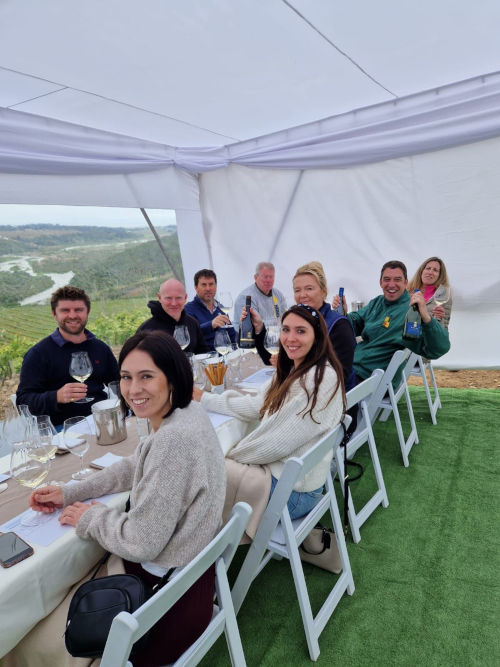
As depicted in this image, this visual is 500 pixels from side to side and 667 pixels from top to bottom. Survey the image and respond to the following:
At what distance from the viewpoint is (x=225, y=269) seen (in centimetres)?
679

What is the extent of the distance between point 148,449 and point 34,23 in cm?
245

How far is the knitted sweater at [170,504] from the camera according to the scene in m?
1.36

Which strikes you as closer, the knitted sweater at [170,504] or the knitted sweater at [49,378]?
the knitted sweater at [170,504]

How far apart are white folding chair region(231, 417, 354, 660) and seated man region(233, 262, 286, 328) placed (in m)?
3.16

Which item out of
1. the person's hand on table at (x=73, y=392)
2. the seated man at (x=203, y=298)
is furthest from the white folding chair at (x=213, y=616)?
the seated man at (x=203, y=298)

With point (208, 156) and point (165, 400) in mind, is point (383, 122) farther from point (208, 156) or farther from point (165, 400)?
point (165, 400)

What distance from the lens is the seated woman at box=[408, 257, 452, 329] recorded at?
4691mm

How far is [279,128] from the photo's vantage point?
5203mm

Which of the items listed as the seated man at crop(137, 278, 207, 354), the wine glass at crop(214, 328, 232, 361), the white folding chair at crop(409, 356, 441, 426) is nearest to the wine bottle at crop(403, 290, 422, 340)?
the white folding chair at crop(409, 356, 441, 426)

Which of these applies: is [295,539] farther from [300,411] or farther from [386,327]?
[386,327]

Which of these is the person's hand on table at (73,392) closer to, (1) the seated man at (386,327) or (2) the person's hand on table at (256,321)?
(2) the person's hand on table at (256,321)

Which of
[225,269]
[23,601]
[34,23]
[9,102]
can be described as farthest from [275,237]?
[23,601]

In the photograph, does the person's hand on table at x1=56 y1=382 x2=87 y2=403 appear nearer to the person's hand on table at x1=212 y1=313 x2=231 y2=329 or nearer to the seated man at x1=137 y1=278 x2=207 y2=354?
the seated man at x1=137 y1=278 x2=207 y2=354

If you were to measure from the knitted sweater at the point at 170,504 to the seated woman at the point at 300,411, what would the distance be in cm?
59
